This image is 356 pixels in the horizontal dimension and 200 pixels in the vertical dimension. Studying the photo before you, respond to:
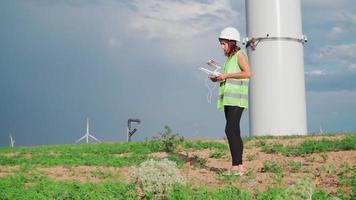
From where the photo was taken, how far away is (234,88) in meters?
8.48

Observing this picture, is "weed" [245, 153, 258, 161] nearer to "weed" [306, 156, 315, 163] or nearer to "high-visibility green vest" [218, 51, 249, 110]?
"weed" [306, 156, 315, 163]

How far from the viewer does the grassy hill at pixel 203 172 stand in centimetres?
680

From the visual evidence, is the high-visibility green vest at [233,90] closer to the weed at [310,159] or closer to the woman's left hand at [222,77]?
the woman's left hand at [222,77]

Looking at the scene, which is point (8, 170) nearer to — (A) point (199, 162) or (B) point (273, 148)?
(A) point (199, 162)

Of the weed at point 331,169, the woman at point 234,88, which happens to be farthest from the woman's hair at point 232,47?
the weed at point 331,169

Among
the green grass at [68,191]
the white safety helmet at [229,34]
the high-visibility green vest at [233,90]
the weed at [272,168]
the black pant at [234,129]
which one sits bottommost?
the green grass at [68,191]

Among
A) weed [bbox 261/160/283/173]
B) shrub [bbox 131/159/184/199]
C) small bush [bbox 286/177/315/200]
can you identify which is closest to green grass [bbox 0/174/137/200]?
shrub [bbox 131/159/184/199]

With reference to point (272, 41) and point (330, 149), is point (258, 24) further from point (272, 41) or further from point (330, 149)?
point (330, 149)

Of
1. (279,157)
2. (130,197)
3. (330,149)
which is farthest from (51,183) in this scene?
(330,149)

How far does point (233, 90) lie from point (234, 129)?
58 cm

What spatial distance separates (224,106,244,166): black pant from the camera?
8.46m

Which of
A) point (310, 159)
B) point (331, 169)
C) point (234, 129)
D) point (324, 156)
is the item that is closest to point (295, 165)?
point (331, 169)

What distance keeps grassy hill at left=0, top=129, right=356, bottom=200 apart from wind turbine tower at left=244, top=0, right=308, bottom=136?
4.03 metres

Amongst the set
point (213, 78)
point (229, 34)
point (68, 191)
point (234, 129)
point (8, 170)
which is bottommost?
point (68, 191)
